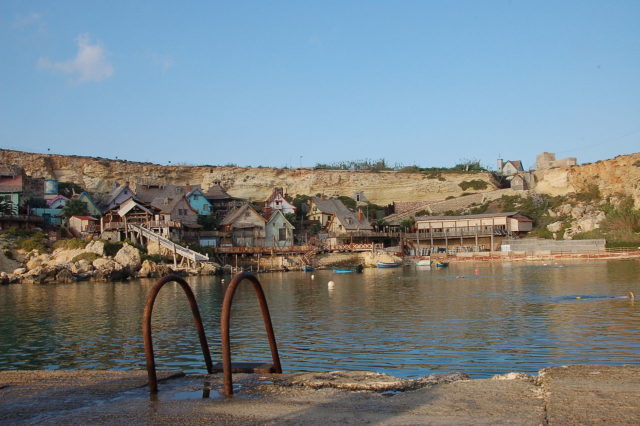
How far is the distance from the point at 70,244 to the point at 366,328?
43323mm

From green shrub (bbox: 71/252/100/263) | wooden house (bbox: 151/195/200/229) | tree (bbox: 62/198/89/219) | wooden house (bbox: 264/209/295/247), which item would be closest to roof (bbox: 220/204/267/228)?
wooden house (bbox: 264/209/295/247)

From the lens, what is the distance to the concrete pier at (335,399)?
288 inches

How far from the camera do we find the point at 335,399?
838cm

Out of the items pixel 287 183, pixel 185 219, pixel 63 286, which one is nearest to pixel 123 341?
pixel 63 286

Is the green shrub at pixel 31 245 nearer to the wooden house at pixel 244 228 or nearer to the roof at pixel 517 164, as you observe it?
the wooden house at pixel 244 228

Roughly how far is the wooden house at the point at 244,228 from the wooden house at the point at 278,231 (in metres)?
0.90

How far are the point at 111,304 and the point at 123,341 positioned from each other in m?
13.0

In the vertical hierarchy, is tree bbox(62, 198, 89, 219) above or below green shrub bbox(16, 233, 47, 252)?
above

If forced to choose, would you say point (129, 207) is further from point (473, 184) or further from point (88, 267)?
point (473, 184)

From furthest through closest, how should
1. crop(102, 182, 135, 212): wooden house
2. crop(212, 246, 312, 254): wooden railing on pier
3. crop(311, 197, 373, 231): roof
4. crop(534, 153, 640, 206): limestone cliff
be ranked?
crop(534, 153, 640, 206): limestone cliff < crop(311, 197, 373, 231): roof < crop(102, 182, 135, 212): wooden house < crop(212, 246, 312, 254): wooden railing on pier

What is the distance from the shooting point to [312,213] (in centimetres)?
8331

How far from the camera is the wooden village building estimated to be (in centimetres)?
7870

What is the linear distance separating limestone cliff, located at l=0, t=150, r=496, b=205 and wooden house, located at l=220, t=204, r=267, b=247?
90.4ft

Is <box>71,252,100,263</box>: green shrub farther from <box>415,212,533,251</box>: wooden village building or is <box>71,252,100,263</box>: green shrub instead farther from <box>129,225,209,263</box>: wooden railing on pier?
<box>415,212,533,251</box>: wooden village building
